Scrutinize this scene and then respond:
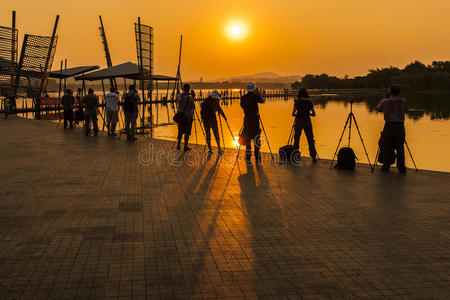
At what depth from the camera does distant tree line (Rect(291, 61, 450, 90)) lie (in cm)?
12394

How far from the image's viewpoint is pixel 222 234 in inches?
207

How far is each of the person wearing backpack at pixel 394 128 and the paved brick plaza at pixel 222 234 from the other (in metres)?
0.46

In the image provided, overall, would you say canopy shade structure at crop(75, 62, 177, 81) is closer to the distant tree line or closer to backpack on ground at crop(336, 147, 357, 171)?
backpack on ground at crop(336, 147, 357, 171)

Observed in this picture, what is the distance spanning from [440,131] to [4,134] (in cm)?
2221

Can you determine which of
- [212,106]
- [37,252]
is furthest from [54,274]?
[212,106]

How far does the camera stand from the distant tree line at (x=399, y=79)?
12394 cm

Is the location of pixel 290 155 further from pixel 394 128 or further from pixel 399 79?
pixel 399 79

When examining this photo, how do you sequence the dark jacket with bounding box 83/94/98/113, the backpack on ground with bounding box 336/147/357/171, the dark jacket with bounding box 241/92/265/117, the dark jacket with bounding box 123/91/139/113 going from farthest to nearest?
1. the dark jacket with bounding box 83/94/98/113
2. the dark jacket with bounding box 123/91/139/113
3. the dark jacket with bounding box 241/92/265/117
4. the backpack on ground with bounding box 336/147/357/171

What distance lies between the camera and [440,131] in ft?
83.7

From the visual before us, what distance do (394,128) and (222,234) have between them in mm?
5716

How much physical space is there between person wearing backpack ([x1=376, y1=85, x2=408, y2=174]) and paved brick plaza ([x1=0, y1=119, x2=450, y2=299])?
0.46 m

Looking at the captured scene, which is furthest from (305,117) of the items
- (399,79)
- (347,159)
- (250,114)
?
(399,79)

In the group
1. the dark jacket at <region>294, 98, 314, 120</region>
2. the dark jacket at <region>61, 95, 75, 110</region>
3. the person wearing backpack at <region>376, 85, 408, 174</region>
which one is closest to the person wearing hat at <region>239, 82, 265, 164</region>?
the dark jacket at <region>294, 98, 314, 120</region>

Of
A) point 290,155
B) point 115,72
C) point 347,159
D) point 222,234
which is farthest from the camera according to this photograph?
point 115,72
